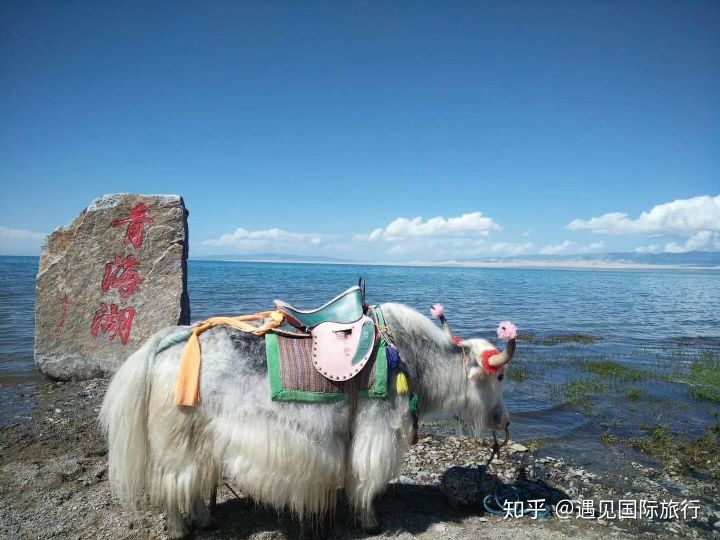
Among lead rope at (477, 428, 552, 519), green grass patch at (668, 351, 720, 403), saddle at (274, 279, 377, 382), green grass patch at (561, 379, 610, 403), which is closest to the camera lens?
saddle at (274, 279, 377, 382)

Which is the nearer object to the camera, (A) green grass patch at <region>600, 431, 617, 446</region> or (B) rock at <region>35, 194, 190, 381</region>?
(A) green grass patch at <region>600, 431, 617, 446</region>

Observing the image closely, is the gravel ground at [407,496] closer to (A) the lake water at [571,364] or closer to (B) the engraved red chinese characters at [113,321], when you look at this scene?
(A) the lake water at [571,364]

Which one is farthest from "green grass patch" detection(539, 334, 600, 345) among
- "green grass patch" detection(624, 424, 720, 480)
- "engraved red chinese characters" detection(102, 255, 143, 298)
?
"engraved red chinese characters" detection(102, 255, 143, 298)

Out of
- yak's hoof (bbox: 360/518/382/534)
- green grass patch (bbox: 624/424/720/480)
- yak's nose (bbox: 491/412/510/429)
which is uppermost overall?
yak's nose (bbox: 491/412/510/429)

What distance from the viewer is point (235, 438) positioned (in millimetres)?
2418

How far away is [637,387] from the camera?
282 inches

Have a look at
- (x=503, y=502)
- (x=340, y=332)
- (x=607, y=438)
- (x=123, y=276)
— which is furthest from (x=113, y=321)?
(x=607, y=438)

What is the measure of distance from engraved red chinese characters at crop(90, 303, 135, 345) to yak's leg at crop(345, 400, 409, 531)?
462 cm

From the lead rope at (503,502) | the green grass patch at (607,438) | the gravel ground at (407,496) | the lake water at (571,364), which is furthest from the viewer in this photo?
the lake water at (571,364)

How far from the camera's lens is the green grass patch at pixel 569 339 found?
452 inches

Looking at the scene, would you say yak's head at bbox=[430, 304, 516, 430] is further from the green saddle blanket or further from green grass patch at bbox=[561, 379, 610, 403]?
green grass patch at bbox=[561, 379, 610, 403]

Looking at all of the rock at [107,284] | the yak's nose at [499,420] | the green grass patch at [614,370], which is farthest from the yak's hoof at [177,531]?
the green grass patch at [614,370]

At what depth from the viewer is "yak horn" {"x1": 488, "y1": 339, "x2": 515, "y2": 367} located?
274 cm

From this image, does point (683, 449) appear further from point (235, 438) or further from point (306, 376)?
point (235, 438)
